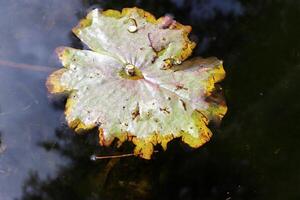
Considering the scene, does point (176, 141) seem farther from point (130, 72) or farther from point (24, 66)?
point (24, 66)

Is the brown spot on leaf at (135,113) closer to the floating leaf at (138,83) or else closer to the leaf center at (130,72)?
the floating leaf at (138,83)

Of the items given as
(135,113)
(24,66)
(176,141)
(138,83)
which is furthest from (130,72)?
(24,66)

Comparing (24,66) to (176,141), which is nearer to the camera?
(176,141)

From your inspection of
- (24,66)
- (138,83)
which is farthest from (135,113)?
(24,66)

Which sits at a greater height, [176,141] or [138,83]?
[138,83]

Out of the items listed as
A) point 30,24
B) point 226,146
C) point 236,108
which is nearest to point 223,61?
point 236,108

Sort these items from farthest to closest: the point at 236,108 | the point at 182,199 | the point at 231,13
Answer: the point at 231,13 → the point at 236,108 → the point at 182,199

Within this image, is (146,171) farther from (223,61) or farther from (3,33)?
(3,33)
